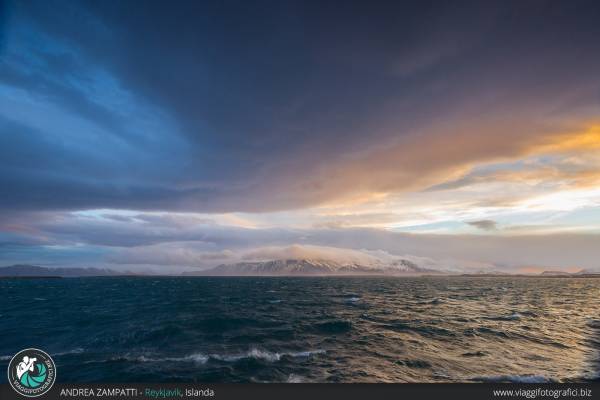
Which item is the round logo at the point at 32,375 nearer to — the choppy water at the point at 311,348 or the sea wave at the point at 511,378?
the choppy water at the point at 311,348

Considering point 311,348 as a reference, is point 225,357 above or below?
above

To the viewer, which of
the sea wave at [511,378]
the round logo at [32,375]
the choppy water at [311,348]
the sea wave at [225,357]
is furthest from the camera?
A: the sea wave at [225,357]

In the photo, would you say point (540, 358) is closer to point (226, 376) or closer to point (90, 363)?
point (226, 376)

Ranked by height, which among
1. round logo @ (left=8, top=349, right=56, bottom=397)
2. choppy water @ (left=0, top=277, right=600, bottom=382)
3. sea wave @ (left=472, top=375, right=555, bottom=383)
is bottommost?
choppy water @ (left=0, top=277, right=600, bottom=382)

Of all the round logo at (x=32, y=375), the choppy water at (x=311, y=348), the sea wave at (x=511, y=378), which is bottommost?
the choppy water at (x=311, y=348)

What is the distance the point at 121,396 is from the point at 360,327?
27.7m

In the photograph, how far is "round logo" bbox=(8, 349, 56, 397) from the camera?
8.03 meters

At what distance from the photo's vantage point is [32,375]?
8102 millimetres

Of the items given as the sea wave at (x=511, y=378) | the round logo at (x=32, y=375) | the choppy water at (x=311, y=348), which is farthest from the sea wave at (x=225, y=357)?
the round logo at (x=32, y=375)

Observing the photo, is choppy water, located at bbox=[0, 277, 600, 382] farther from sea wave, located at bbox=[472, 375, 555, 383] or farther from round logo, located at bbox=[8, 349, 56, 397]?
round logo, located at bbox=[8, 349, 56, 397]

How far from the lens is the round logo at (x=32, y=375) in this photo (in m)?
8.03

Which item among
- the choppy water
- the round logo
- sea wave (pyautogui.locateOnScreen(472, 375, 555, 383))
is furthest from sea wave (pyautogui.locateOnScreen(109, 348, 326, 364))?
the round logo

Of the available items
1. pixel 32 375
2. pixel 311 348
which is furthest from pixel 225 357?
pixel 32 375

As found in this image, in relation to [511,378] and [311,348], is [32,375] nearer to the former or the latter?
[311,348]
